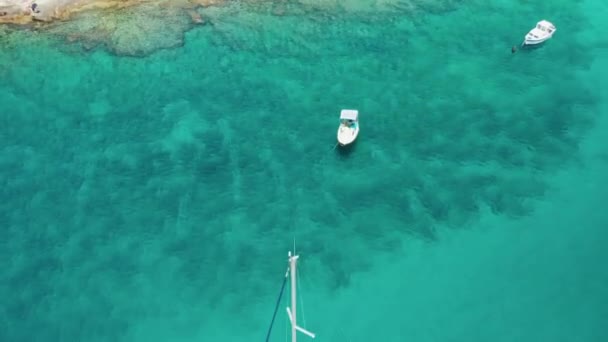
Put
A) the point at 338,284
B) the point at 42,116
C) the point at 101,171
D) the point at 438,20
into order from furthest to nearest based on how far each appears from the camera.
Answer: the point at 438,20 < the point at 42,116 < the point at 101,171 < the point at 338,284

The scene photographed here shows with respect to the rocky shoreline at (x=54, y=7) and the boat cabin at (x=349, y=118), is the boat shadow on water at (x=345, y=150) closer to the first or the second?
the boat cabin at (x=349, y=118)

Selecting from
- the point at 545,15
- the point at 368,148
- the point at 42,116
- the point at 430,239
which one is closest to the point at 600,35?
the point at 545,15

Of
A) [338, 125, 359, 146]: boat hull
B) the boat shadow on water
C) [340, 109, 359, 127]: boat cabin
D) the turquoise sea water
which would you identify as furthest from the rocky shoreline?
the boat shadow on water

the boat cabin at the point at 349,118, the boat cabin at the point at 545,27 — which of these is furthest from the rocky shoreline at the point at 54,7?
the boat cabin at the point at 545,27

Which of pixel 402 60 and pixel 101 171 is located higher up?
pixel 402 60

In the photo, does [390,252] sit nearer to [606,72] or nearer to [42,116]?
[606,72]

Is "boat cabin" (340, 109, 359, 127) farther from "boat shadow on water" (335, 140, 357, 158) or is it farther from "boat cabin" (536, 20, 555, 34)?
"boat cabin" (536, 20, 555, 34)
